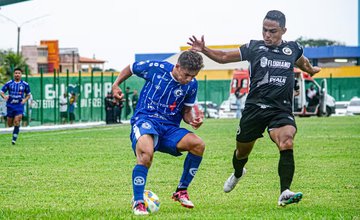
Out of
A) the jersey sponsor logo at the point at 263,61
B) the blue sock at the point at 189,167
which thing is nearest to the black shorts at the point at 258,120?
the jersey sponsor logo at the point at 263,61

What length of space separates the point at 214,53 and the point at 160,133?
1.20 meters

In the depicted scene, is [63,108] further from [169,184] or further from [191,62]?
[191,62]

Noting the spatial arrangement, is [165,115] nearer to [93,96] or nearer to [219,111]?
[93,96]

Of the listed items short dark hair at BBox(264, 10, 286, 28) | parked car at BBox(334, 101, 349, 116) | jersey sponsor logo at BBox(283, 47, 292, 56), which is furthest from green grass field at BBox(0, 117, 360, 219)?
A: parked car at BBox(334, 101, 349, 116)

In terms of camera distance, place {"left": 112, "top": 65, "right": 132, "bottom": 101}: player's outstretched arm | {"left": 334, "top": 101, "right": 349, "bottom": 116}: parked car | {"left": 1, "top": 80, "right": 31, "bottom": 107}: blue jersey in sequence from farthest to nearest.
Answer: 1. {"left": 334, "top": 101, "right": 349, "bottom": 116}: parked car
2. {"left": 1, "top": 80, "right": 31, "bottom": 107}: blue jersey
3. {"left": 112, "top": 65, "right": 132, "bottom": 101}: player's outstretched arm

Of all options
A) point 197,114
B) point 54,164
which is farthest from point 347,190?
point 54,164

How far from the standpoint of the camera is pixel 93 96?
169 ft

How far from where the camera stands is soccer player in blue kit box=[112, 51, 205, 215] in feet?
32.6

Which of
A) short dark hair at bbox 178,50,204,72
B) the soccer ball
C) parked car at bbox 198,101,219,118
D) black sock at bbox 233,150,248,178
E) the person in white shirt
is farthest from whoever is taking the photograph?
parked car at bbox 198,101,219,118

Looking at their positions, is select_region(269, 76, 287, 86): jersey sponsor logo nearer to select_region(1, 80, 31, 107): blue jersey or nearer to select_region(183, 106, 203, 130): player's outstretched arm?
select_region(183, 106, 203, 130): player's outstretched arm

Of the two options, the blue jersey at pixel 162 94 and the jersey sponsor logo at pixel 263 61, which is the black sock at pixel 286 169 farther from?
the blue jersey at pixel 162 94

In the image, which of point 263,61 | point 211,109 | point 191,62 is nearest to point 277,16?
point 263,61

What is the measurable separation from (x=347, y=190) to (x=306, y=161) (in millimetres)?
5866

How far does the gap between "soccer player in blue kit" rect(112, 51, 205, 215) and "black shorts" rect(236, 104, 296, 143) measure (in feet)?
2.45
